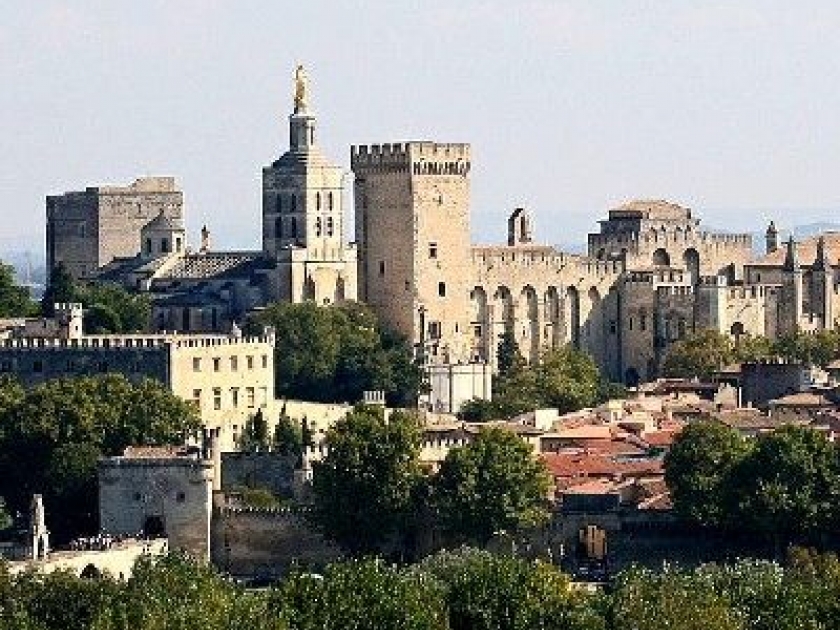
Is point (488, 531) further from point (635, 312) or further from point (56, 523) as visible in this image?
point (635, 312)

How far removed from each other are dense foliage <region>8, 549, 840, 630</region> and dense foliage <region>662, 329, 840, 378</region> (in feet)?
151

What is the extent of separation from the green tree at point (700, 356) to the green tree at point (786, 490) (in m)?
34.7

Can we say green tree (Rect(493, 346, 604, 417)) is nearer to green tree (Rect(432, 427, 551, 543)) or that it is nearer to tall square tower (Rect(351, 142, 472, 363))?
tall square tower (Rect(351, 142, 472, 363))

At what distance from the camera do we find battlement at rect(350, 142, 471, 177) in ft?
457

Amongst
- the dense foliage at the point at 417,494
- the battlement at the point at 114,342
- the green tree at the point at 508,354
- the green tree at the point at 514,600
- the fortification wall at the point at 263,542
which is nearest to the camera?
the green tree at the point at 514,600

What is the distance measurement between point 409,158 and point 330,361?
1467cm

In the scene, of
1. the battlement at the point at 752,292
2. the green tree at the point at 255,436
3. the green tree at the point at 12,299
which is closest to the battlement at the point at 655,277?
the battlement at the point at 752,292

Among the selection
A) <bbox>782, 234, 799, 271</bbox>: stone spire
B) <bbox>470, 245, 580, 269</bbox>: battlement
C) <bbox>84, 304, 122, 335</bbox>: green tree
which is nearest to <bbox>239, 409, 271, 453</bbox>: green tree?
<bbox>84, 304, 122, 335</bbox>: green tree

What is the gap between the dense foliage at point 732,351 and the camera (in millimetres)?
134750

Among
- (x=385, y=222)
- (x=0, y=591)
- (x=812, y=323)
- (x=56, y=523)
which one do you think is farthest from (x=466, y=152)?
(x=0, y=591)

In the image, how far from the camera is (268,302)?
134625 millimetres

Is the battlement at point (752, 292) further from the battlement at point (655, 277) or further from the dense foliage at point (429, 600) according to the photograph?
the dense foliage at point (429, 600)

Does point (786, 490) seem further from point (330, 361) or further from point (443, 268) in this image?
point (443, 268)

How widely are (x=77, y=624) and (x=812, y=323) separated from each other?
69022mm
